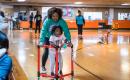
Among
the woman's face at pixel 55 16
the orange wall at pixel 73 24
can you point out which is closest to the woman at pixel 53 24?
the woman's face at pixel 55 16

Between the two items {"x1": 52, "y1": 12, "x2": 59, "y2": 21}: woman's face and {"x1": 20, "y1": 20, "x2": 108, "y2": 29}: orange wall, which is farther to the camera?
{"x1": 20, "y1": 20, "x2": 108, "y2": 29}: orange wall

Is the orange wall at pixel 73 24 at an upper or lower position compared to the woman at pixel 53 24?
lower

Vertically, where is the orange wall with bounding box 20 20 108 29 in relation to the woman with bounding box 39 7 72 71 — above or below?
below

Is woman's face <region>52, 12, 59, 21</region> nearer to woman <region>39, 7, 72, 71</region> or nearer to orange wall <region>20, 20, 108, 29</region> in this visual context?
woman <region>39, 7, 72, 71</region>

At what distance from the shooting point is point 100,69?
26.1ft

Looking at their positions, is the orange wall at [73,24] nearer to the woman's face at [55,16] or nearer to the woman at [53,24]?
the woman at [53,24]

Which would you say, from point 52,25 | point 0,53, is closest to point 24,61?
point 52,25

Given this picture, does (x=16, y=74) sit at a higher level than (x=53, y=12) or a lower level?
lower

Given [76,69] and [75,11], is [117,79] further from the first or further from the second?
[75,11]

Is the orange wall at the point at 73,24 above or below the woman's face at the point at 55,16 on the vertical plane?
below

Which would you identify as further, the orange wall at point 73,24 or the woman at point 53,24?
the orange wall at point 73,24

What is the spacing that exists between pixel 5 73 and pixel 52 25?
400cm

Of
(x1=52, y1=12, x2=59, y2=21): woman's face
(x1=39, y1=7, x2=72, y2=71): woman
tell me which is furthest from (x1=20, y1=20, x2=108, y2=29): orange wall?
(x1=52, y1=12, x2=59, y2=21): woman's face

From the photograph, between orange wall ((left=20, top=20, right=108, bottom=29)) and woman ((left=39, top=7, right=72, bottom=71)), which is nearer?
woman ((left=39, top=7, right=72, bottom=71))
